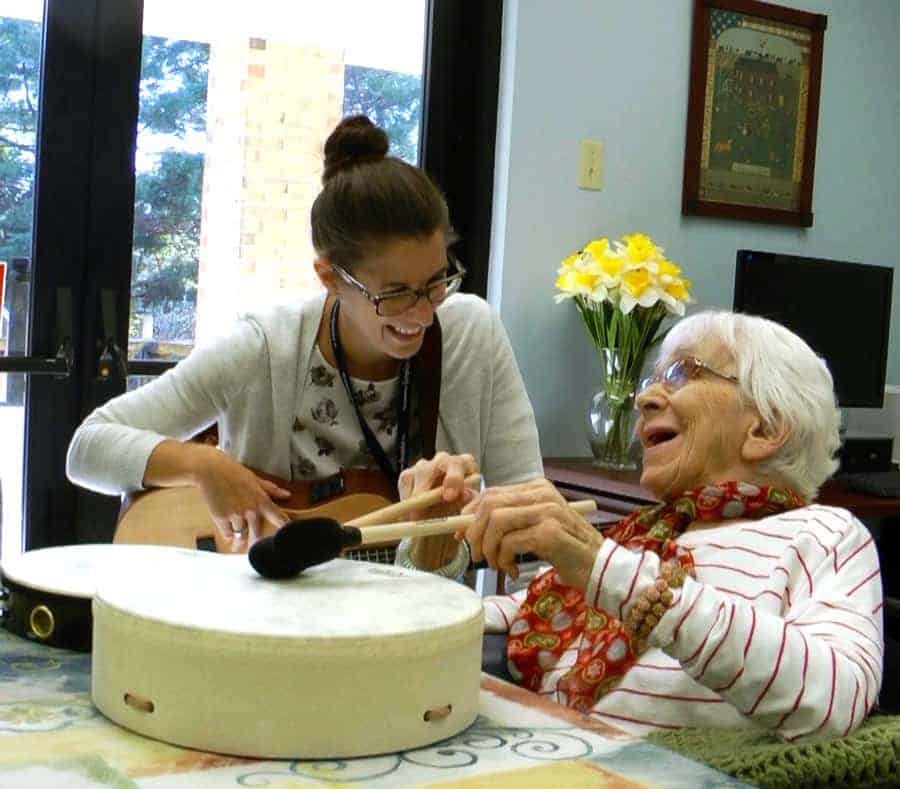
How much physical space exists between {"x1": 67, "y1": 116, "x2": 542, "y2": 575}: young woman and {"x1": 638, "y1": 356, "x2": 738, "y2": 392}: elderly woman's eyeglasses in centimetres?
39

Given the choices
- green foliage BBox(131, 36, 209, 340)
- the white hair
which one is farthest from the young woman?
green foliage BBox(131, 36, 209, 340)

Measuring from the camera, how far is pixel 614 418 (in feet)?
9.53

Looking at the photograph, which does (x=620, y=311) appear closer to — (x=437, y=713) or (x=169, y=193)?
(x=169, y=193)

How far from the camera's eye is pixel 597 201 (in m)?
3.13

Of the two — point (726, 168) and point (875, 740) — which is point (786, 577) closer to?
point (875, 740)

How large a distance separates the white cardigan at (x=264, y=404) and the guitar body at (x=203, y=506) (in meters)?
0.05

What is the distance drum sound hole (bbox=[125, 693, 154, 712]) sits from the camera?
90 cm

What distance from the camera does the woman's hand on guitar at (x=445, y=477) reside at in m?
1.45

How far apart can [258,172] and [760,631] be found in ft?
6.41

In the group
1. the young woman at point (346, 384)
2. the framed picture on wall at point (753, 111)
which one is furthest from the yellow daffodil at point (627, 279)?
the young woman at point (346, 384)

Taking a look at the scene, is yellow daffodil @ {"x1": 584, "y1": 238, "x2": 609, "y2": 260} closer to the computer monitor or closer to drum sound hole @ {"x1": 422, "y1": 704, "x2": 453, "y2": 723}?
the computer monitor

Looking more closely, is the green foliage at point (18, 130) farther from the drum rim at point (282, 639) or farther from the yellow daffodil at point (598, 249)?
the drum rim at point (282, 639)

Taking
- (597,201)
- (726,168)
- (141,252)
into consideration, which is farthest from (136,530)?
(726,168)

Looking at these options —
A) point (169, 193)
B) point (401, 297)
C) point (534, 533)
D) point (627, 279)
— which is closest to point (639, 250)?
point (627, 279)
